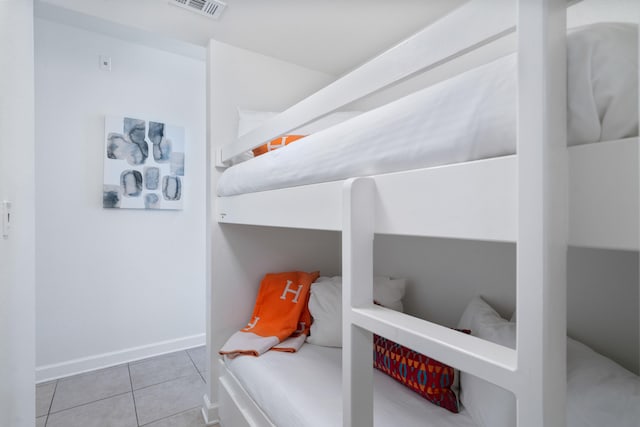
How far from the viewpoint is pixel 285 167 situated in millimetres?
976

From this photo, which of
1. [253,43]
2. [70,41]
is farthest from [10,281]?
[70,41]

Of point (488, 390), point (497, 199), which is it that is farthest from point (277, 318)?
point (497, 199)

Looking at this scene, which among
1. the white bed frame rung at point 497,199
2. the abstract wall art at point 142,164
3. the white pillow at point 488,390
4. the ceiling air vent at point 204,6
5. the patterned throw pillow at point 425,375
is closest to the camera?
the white bed frame rung at point 497,199

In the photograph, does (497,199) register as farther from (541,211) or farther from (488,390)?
A: (488,390)

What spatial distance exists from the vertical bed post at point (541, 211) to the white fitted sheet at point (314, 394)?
635 mm

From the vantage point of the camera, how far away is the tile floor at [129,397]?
1.62m

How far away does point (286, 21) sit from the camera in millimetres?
1620

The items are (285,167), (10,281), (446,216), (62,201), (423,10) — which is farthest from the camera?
(62,201)

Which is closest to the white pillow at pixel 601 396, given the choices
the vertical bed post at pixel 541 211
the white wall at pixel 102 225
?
the vertical bed post at pixel 541 211

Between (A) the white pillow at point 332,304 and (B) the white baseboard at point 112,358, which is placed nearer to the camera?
(A) the white pillow at point 332,304

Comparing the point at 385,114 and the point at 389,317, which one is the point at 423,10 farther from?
the point at 389,317

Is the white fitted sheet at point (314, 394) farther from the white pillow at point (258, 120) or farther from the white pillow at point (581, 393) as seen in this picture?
the white pillow at point (258, 120)

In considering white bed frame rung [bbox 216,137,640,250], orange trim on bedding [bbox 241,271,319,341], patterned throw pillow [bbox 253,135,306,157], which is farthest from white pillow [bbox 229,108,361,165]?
white bed frame rung [bbox 216,137,640,250]

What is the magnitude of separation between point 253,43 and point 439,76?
1.10m
